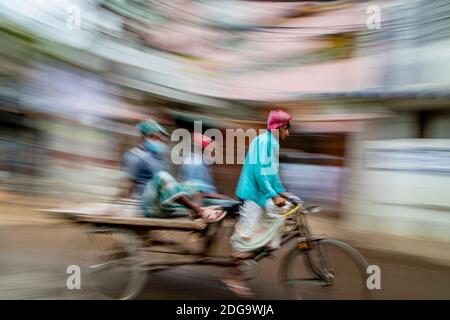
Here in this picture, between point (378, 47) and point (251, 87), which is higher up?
point (378, 47)

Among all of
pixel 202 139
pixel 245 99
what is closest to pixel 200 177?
pixel 202 139

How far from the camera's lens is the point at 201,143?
138 inches

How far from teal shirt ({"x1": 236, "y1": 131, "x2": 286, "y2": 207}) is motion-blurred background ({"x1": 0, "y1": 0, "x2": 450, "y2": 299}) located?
15 cm

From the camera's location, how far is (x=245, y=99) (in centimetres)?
377

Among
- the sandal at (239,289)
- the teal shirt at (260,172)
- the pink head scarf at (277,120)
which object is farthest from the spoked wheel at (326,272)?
the pink head scarf at (277,120)

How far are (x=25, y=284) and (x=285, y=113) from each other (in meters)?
2.29

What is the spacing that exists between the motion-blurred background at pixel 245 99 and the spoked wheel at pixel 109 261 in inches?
14.6

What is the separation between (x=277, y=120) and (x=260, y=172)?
0.38 metres

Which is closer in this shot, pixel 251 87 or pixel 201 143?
pixel 201 143

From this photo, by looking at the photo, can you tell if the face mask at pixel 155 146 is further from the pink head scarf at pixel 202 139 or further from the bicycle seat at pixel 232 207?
the bicycle seat at pixel 232 207

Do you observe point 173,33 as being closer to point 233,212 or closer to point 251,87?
point 251,87
